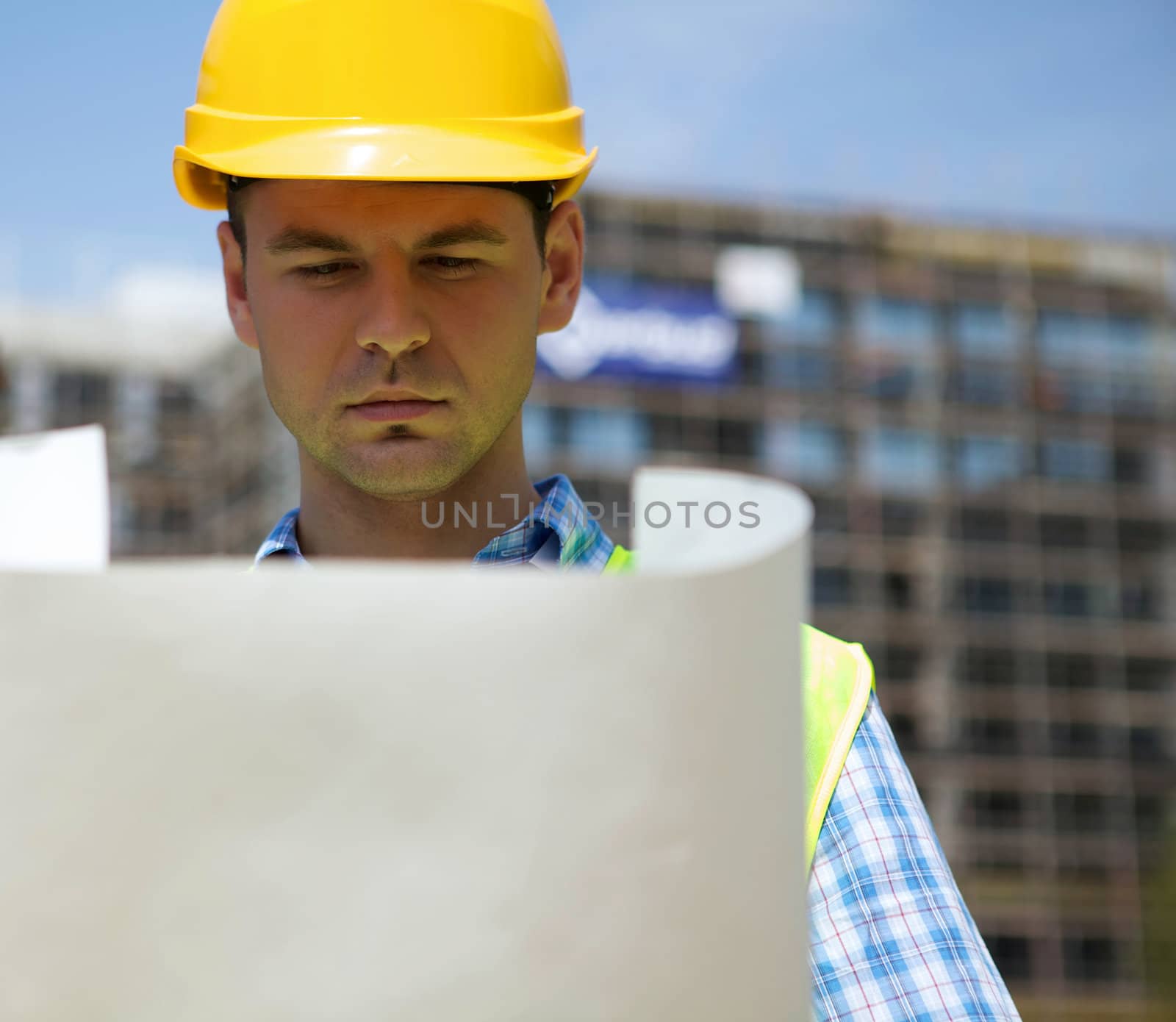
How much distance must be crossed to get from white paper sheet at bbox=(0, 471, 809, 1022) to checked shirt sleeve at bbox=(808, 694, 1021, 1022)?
416mm

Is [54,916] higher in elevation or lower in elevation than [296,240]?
lower

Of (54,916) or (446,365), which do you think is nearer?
(54,916)

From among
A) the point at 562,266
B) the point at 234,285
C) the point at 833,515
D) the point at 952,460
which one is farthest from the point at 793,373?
the point at 234,285

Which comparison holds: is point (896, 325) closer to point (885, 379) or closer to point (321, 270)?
→ point (885, 379)

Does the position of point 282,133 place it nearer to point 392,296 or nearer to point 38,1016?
point 392,296

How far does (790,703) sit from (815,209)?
3821 centimetres

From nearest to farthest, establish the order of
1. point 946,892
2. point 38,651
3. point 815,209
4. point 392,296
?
point 38,651, point 946,892, point 392,296, point 815,209

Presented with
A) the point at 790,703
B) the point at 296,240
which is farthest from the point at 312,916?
the point at 296,240

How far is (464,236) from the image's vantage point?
1518mm

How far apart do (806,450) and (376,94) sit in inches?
1415

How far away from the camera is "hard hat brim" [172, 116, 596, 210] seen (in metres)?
1.47

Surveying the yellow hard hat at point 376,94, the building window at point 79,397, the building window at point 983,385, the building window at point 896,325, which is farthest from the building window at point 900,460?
the yellow hard hat at point 376,94

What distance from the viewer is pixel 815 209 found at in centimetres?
3784

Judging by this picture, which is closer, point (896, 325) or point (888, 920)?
point (888, 920)
